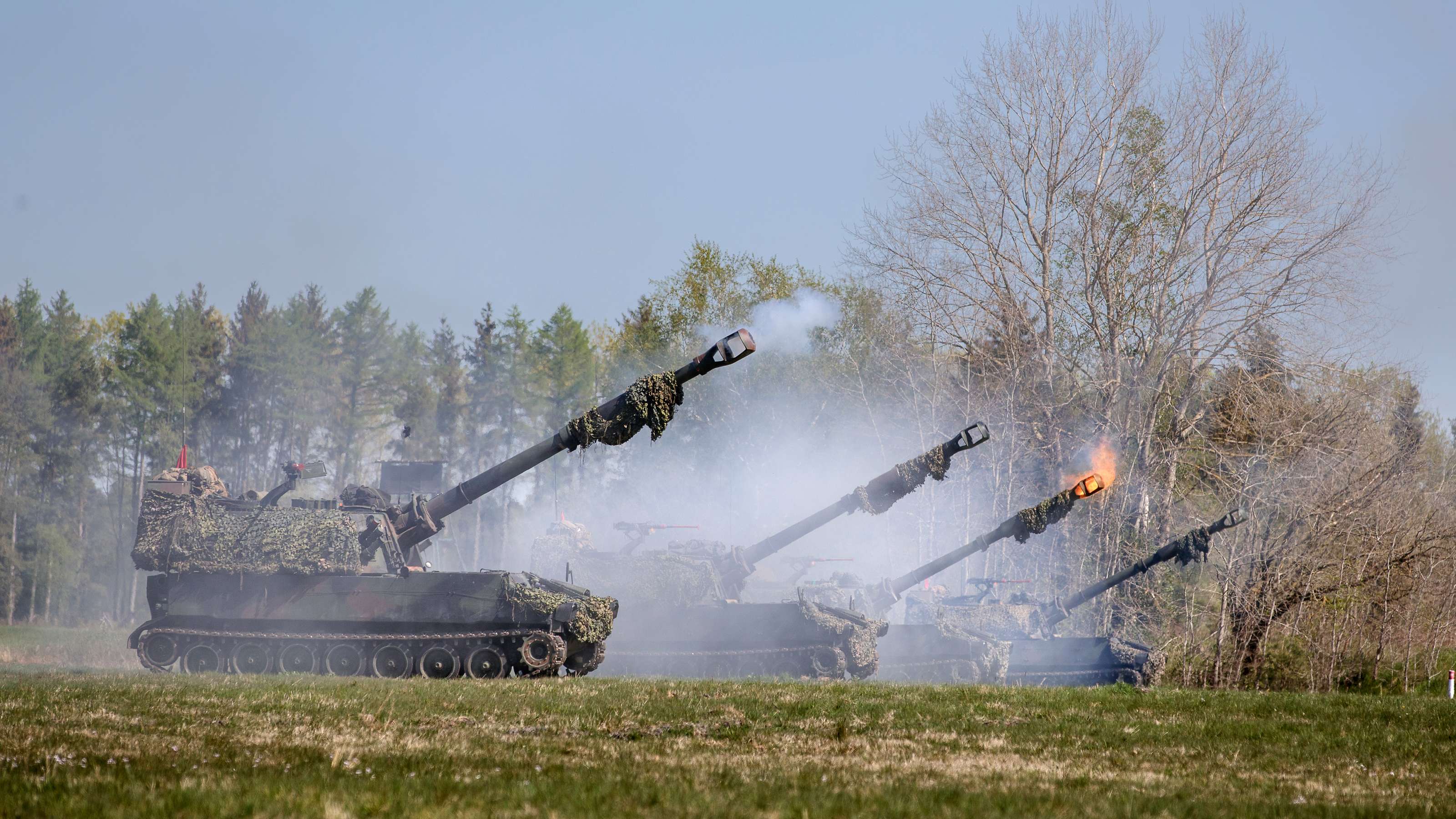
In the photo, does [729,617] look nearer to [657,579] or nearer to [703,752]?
[657,579]

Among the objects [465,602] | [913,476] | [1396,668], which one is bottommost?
[1396,668]

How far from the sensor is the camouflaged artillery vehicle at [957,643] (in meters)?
19.8

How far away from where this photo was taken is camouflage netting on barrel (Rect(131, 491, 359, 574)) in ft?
55.1

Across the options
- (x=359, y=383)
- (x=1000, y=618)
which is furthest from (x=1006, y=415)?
(x=359, y=383)

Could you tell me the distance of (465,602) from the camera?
1655 cm

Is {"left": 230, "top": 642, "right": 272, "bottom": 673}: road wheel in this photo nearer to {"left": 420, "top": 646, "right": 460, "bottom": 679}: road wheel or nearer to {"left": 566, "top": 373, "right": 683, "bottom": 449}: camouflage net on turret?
{"left": 420, "top": 646, "right": 460, "bottom": 679}: road wheel

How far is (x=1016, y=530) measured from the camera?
20.1m

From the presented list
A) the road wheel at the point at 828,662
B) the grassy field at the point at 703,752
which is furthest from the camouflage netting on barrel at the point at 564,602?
the road wheel at the point at 828,662

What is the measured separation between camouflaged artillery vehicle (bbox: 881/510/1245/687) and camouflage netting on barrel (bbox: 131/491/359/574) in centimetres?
944

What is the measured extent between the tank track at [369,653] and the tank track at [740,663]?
2824 millimetres

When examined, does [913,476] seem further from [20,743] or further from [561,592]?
[20,743]

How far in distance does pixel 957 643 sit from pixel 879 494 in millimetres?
3253

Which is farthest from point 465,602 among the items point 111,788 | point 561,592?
point 111,788

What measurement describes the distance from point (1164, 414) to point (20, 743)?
95.9 feet
